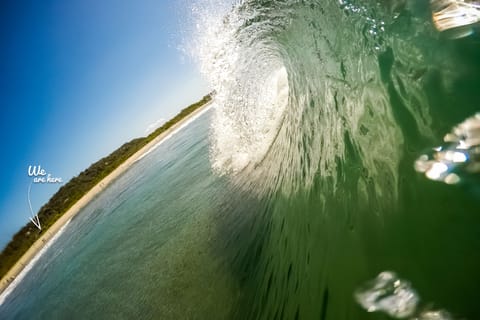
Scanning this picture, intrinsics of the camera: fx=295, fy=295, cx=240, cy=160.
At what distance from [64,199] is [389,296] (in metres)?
69.0

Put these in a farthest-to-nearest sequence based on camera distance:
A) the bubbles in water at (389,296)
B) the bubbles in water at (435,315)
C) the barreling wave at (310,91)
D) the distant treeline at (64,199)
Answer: the distant treeline at (64,199) < the barreling wave at (310,91) < the bubbles in water at (389,296) < the bubbles in water at (435,315)

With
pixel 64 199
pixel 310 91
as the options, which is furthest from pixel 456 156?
pixel 64 199

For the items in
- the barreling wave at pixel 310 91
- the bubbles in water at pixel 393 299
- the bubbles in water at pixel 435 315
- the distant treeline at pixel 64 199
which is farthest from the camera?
the distant treeline at pixel 64 199

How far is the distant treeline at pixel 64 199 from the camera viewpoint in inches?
1891

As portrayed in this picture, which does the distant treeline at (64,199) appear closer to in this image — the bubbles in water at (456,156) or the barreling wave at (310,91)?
the barreling wave at (310,91)

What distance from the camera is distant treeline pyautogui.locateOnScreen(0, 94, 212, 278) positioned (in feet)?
158

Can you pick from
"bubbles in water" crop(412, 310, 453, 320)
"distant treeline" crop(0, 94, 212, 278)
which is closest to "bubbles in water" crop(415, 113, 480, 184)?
"bubbles in water" crop(412, 310, 453, 320)

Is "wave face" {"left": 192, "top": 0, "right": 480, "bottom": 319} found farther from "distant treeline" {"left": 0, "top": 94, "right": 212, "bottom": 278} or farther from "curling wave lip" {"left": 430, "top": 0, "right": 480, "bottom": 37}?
"distant treeline" {"left": 0, "top": 94, "right": 212, "bottom": 278}

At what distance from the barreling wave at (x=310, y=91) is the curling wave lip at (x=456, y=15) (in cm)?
42

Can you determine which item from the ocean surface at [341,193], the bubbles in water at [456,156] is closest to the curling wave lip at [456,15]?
the ocean surface at [341,193]

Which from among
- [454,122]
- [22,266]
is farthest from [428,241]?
[22,266]

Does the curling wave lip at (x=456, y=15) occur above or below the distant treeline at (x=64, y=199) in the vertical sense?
below

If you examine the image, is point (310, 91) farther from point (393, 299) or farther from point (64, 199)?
point (64, 199)

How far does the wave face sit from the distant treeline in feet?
172
